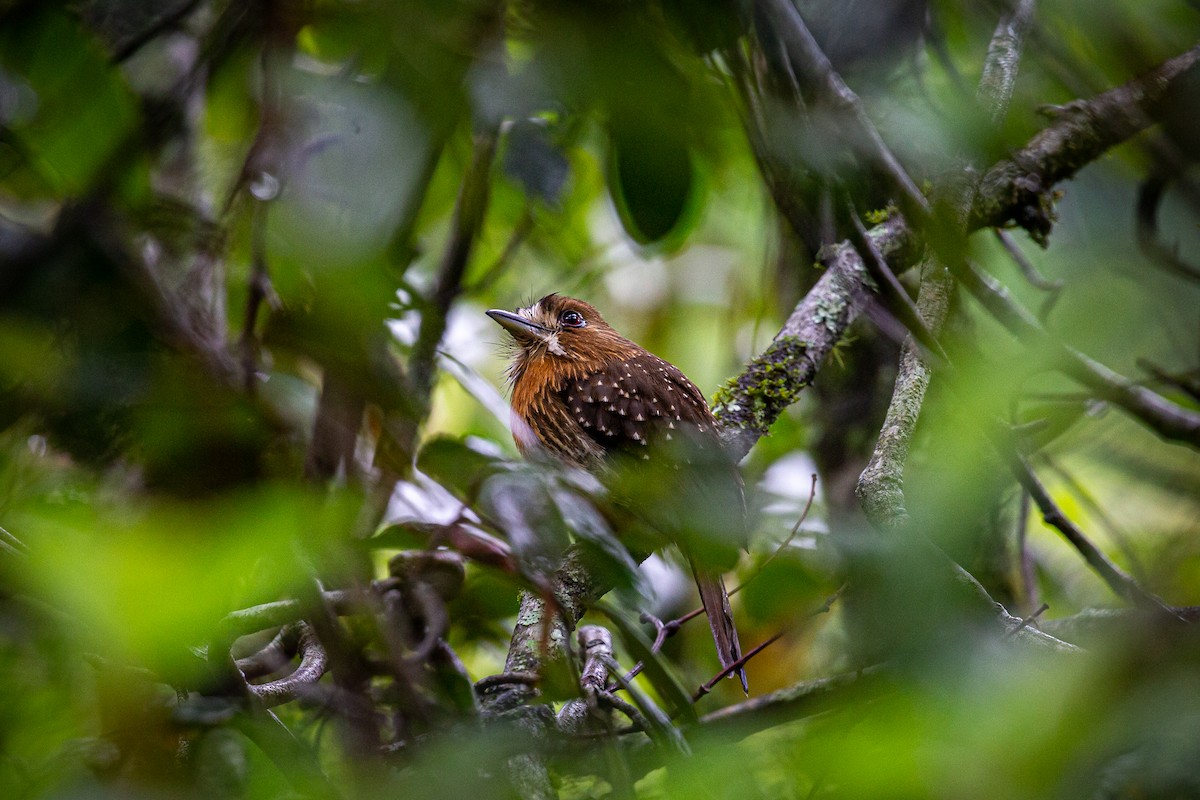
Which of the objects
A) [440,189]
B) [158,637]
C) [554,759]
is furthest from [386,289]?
[440,189]

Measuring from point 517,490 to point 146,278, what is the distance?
0.48 m

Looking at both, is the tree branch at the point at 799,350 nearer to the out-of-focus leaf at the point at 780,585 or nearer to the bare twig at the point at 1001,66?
the bare twig at the point at 1001,66

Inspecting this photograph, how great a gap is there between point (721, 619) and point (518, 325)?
127cm

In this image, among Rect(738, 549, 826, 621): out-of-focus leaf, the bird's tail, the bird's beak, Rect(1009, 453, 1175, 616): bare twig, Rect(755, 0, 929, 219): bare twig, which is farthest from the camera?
the bird's beak

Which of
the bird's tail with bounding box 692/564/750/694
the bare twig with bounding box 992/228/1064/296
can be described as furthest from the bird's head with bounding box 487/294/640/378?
the bare twig with bounding box 992/228/1064/296

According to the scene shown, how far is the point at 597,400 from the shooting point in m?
2.69

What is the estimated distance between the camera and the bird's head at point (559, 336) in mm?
2957

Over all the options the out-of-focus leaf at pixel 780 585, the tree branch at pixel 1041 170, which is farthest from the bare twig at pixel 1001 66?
the out-of-focus leaf at pixel 780 585

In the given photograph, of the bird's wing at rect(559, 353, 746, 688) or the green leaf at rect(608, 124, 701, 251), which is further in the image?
the bird's wing at rect(559, 353, 746, 688)

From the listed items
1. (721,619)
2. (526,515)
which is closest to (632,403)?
(721,619)

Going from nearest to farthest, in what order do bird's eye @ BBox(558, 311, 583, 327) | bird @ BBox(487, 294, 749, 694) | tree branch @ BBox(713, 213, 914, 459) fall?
bird @ BBox(487, 294, 749, 694) < tree branch @ BBox(713, 213, 914, 459) < bird's eye @ BBox(558, 311, 583, 327)

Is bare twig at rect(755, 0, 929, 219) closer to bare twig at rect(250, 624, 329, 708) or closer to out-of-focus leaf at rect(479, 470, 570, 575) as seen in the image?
out-of-focus leaf at rect(479, 470, 570, 575)

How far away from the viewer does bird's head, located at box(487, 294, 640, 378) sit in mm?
2957

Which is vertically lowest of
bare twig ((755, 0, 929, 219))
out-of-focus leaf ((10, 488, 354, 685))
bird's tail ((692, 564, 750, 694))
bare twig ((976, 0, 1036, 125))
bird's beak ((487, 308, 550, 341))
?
bird's beak ((487, 308, 550, 341))
